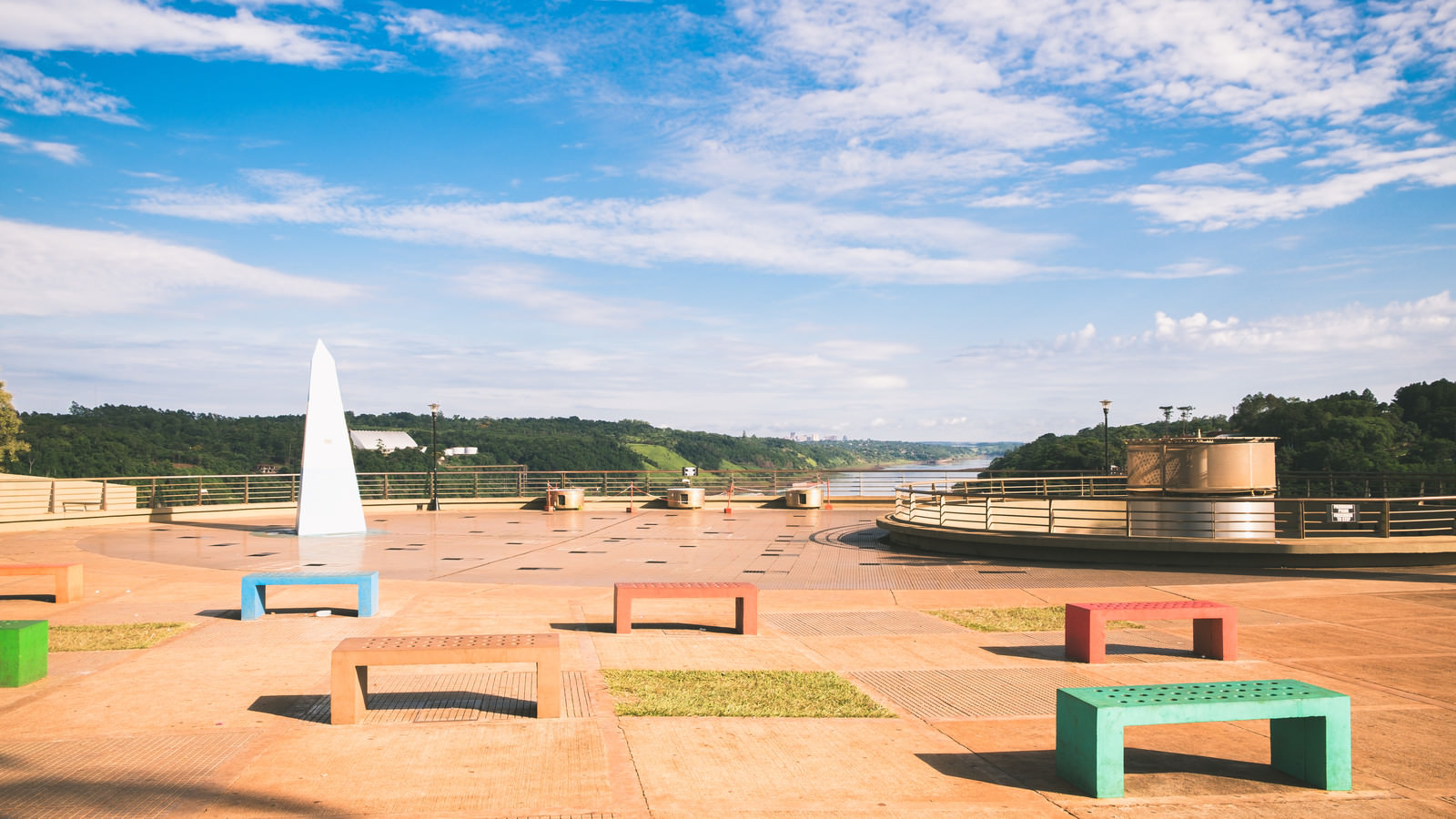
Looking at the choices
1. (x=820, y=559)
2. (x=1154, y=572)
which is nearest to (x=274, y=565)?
(x=820, y=559)

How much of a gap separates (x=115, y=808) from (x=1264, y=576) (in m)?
14.5

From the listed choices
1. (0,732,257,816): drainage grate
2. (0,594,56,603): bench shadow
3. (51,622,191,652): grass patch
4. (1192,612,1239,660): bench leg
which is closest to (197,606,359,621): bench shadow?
(51,622,191,652): grass patch

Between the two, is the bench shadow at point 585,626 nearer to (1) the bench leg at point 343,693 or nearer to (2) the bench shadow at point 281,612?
(2) the bench shadow at point 281,612

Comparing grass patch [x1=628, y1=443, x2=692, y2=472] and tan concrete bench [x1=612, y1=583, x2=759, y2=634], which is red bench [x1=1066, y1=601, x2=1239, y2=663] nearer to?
tan concrete bench [x1=612, y1=583, x2=759, y2=634]

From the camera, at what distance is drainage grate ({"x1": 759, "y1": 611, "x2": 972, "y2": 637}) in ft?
32.2

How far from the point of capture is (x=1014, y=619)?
34.5 ft

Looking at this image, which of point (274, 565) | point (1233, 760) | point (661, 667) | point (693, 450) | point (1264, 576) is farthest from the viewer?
point (693, 450)

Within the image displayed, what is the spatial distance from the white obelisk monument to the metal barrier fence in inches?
512

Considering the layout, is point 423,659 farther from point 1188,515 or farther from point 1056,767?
point 1188,515

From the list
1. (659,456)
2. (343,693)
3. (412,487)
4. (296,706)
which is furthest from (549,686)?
(659,456)

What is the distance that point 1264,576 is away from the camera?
13844 millimetres

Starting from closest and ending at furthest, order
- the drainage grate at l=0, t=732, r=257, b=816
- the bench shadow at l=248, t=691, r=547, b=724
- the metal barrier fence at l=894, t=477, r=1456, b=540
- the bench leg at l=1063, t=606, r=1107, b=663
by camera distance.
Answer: the drainage grate at l=0, t=732, r=257, b=816, the bench shadow at l=248, t=691, r=547, b=724, the bench leg at l=1063, t=606, r=1107, b=663, the metal barrier fence at l=894, t=477, r=1456, b=540

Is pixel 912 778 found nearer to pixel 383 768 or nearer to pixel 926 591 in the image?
pixel 383 768

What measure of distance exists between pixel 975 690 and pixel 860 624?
9.61ft
